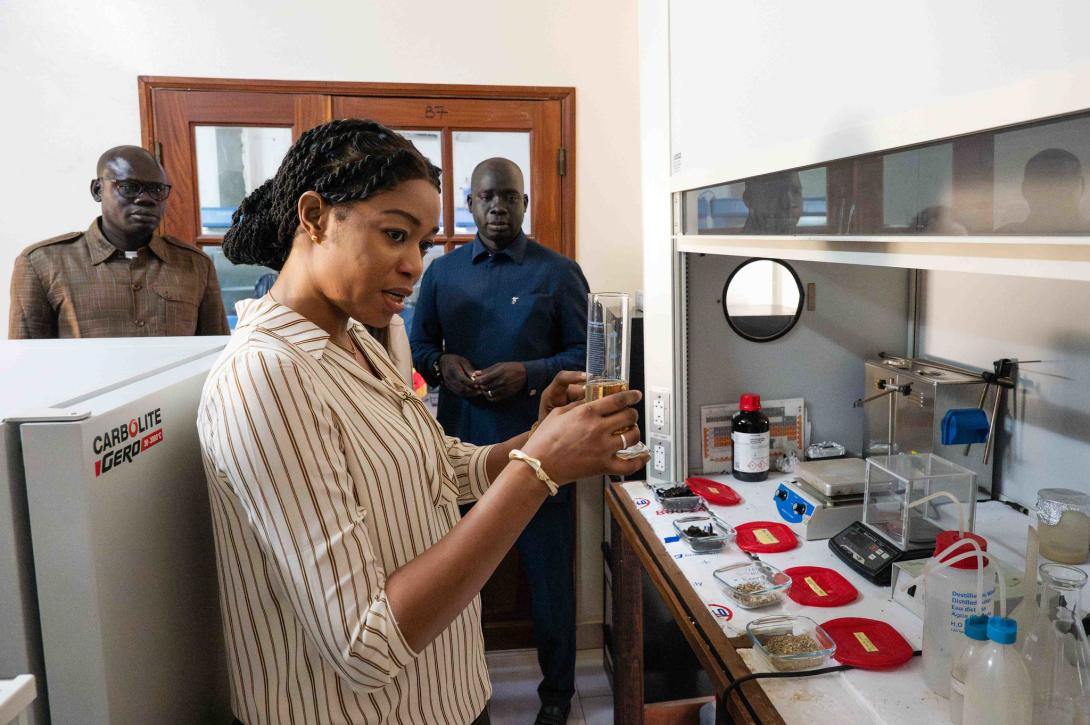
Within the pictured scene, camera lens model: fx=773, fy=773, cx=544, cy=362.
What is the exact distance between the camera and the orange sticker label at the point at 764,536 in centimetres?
166

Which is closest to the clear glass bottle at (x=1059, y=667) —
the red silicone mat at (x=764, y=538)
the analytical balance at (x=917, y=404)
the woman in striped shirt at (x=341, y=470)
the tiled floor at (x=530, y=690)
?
the woman in striped shirt at (x=341, y=470)

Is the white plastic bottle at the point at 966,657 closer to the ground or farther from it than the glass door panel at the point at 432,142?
closer to the ground

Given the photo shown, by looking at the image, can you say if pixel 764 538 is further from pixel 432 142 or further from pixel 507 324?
pixel 432 142

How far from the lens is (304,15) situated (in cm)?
280

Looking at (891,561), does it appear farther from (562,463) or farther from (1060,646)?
(562,463)

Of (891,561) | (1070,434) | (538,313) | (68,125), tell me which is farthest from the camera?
(68,125)

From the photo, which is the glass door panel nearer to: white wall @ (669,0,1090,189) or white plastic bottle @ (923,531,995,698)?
white wall @ (669,0,1090,189)

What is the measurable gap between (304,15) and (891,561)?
8.55ft

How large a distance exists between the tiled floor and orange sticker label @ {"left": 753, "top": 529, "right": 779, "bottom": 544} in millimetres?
1248

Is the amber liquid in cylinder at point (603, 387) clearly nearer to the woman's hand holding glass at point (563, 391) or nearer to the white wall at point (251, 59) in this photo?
the woman's hand holding glass at point (563, 391)

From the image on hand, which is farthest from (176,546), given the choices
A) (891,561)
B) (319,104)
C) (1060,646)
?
(319,104)

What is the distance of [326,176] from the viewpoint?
0.94 meters

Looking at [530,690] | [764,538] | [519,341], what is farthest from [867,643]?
[530,690]

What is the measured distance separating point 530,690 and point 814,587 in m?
1.65
